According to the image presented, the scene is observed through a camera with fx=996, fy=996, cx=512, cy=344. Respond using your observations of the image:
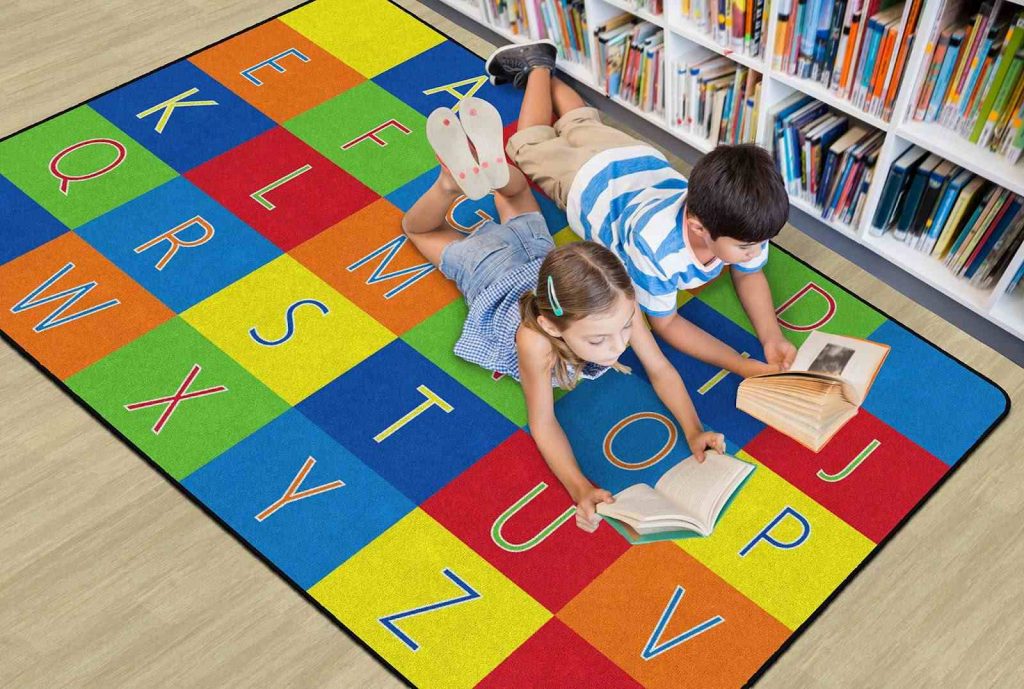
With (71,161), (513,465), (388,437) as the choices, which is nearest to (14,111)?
(71,161)

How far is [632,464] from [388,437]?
0.57 metres

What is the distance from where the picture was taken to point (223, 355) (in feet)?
8.18

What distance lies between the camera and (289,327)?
100 inches

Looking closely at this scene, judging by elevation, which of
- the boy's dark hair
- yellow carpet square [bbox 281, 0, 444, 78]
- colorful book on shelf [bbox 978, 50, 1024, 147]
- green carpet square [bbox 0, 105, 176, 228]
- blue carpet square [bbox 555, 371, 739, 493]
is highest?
colorful book on shelf [bbox 978, 50, 1024, 147]

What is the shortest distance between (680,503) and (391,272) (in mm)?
1098

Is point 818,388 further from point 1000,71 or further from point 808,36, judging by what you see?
point 808,36

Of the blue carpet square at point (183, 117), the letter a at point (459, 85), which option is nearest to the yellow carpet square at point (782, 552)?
the letter a at point (459, 85)

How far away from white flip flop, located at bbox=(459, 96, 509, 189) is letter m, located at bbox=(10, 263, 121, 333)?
40.3 inches

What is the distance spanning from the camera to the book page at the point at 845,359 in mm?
2002

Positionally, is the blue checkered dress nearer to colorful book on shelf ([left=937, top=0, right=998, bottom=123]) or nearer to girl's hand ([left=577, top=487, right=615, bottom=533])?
A: girl's hand ([left=577, top=487, right=615, bottom=533])

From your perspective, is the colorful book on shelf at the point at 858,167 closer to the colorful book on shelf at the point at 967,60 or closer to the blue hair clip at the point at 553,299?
the colorful book on shelf at the point at 967,60

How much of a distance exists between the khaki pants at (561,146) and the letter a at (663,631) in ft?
3.69

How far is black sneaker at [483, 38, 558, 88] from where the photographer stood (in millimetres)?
3062

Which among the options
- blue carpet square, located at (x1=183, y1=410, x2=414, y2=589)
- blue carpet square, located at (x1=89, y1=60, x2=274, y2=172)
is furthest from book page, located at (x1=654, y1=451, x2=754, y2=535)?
blue carpet square, located at (x1=89, y1=60, x2=274, y2=172)
